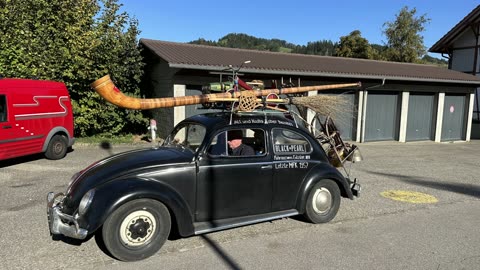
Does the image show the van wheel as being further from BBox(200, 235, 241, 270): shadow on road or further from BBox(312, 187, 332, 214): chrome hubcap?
BBox(312, 187, 332, 214): chrome hubcap

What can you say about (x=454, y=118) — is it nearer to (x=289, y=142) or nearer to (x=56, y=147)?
(x=289, y=142)

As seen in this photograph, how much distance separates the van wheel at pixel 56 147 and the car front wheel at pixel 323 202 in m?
7.57

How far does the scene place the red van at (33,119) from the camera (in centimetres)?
871

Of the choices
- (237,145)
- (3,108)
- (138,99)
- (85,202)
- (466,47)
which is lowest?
(85,202)

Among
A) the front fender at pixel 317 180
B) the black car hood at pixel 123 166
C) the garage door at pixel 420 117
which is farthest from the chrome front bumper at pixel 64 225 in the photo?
the garage door at pixel 420 117

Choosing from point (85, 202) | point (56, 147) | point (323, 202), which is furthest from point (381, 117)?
point (85, 202)

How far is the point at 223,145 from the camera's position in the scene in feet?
15.7

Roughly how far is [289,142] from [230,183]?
1.13 m

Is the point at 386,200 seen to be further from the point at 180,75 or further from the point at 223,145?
the point at 180,75

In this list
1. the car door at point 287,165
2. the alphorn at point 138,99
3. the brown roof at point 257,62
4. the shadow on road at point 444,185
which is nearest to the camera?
the alphorn at point 138,99

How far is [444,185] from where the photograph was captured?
27.6 feet

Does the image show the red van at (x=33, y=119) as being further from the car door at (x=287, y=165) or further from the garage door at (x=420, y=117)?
the garage door at (x=420, y=117)

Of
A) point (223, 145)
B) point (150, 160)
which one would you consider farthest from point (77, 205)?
point (223, 145)

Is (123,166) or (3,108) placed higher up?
(3,108)
